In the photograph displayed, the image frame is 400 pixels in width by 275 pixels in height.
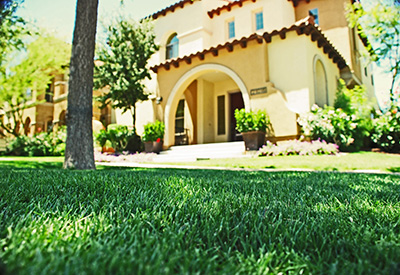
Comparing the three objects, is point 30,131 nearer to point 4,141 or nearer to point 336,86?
point 4,141

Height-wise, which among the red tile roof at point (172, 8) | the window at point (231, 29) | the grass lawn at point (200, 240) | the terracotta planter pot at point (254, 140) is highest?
the red tile roof at point (172, 8)

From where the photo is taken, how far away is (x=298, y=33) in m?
10.4

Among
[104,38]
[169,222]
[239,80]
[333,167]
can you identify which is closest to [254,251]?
[169,222]

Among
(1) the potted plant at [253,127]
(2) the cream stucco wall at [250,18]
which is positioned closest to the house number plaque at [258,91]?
(1) the potted plant at [253,127]

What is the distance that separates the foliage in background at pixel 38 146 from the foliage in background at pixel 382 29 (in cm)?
1656

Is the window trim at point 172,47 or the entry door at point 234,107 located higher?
the window trim at point 172,47

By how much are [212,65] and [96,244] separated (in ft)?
40.1

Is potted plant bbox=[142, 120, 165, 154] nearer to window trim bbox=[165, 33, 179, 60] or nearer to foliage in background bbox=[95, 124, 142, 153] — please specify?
foliage in background bbox=[95, 124, 142, 153]

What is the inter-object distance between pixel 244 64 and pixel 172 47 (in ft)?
23.6

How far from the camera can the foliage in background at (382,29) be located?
529 inches

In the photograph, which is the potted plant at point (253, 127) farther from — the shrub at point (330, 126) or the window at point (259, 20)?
the window at point (259, 20)

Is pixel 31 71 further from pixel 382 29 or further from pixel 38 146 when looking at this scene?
pixel 382 29

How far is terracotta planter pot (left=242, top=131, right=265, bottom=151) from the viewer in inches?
388

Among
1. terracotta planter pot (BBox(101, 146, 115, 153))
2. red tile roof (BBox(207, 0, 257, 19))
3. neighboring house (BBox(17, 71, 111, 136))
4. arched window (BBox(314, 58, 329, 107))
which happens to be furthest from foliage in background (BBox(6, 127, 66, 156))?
arched window (BBox(314, 58, 329, 107))
